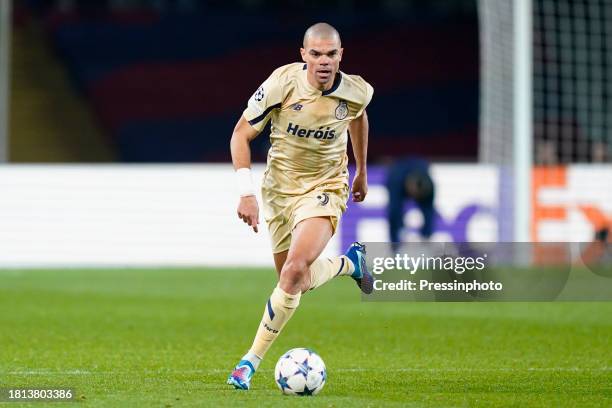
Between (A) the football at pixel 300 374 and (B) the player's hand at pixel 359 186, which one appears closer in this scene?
(A) the football at pixel 300 374

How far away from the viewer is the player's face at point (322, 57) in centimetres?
731

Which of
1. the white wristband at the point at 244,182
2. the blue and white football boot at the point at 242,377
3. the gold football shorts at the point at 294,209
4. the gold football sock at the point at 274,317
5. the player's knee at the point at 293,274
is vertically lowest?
the blue and white football boot at the point at 242,377

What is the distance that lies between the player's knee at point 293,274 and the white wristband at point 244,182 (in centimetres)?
46

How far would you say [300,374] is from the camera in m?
6.89

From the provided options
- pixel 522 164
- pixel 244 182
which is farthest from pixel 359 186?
pixel 522 164

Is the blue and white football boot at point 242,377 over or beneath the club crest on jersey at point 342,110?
beneath

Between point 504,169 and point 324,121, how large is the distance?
424 inches

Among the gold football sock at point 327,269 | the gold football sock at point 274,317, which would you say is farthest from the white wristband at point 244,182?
the gold football sock at point 327,269

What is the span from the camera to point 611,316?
12.2 m

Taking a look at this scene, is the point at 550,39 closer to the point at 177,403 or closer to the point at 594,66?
the point at 594,66

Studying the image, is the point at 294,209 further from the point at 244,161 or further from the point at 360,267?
the point at 360,267

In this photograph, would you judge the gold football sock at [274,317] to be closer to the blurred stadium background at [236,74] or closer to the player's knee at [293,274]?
the player's knee at [293,274]

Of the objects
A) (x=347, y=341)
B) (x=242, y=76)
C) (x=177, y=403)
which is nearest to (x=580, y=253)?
(x=347, y=341)

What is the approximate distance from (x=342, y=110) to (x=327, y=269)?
1.02 meters
